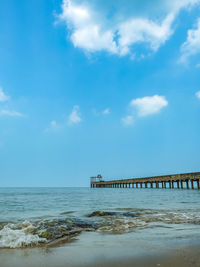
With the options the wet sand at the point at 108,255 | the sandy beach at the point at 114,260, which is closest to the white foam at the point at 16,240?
the wet sand at the point at 108,255

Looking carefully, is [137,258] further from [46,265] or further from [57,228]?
[57,228]

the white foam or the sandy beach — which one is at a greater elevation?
the sandy beach

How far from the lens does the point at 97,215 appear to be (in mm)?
8039

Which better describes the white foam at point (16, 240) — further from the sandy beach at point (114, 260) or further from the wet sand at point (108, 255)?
the sandy beach at point (114, 260)

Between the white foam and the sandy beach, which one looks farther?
the white foam

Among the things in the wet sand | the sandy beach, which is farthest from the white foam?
the sandy beach

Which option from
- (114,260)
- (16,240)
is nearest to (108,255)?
(114,260)

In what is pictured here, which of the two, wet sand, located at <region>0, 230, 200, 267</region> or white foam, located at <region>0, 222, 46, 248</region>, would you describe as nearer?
wet sand, located at <region>0, 230, 200, 267</region>

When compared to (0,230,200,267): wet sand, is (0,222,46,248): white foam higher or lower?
lower

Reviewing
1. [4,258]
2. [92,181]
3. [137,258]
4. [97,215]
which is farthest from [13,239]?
[92,181]

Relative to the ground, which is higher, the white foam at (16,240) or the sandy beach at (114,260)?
the sandy beach at (114,260)

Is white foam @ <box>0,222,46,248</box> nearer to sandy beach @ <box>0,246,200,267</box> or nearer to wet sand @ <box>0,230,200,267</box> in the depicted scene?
wet sand @ <box>0,230,200,267</box>

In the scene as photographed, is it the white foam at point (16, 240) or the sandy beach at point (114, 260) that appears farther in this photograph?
the white foam at point (16, 240)

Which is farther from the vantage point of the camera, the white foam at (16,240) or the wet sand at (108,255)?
the white foam at (16,240)
